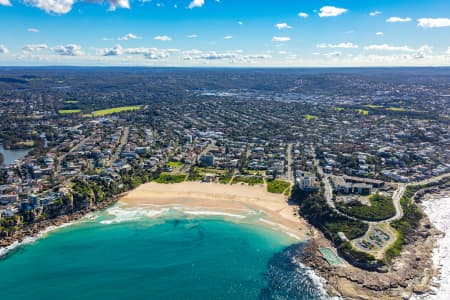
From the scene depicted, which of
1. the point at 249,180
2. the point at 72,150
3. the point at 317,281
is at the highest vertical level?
the point at 249,180

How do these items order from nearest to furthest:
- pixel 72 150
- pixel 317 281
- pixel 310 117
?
pixel 317 281, pixel 72 150, pixel 310 117

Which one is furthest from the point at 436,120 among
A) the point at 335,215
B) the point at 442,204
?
the point at 335,215

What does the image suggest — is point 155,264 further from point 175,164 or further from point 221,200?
point 175,164

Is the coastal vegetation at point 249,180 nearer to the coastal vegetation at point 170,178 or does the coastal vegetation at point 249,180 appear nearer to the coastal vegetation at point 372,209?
the coastal vegetation at point 170,178

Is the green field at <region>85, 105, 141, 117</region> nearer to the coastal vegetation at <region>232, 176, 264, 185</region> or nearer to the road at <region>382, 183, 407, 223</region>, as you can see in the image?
the coastal vegetation at <region>232, 176, 264, 185</region>

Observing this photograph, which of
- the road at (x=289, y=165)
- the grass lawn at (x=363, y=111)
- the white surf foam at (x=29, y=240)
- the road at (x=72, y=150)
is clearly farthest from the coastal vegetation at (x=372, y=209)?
the grass lawn at (x=363, y=111)

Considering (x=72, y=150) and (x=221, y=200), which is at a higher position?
(x=72, y=150)

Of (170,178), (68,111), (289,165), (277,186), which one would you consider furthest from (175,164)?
(68,111)

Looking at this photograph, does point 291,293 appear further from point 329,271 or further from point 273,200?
point 273,200
